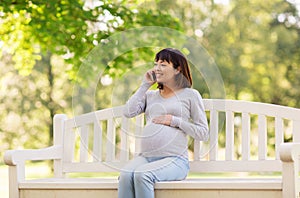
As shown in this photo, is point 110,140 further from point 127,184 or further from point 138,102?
point 127,184

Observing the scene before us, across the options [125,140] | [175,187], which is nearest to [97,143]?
[125,140]

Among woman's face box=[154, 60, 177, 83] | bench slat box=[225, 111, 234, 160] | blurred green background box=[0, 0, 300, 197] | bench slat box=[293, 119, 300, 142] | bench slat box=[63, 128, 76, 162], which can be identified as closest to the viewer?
woman's face box=[154, 60, 177, 83]

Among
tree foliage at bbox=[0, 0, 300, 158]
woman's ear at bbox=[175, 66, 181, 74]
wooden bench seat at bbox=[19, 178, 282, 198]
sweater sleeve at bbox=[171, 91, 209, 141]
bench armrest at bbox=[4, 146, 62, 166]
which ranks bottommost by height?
wooden bench seat at bbox=[19, 178, 282, 198]

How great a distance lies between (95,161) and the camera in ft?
14.3

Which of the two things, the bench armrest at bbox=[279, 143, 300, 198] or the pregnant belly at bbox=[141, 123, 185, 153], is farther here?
the pregnant belly at bbox=[141, 123, 185, 153]

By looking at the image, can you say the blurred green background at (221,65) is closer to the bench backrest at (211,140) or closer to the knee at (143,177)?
the bench backrest at (211,140)

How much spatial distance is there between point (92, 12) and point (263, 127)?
3.84 metres

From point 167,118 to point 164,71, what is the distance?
260mm

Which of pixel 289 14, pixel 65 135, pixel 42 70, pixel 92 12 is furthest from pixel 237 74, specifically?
pixel 65 135

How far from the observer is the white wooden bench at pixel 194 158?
3.39m

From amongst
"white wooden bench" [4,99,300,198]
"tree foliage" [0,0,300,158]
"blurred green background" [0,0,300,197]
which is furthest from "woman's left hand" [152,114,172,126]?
"blurred green background" [0,0,300,197]

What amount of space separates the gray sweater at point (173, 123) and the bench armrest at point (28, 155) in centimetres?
73

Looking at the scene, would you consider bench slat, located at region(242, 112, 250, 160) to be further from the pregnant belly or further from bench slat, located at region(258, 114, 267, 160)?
the pregnant belly

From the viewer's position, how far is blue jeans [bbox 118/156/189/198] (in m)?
3.46
